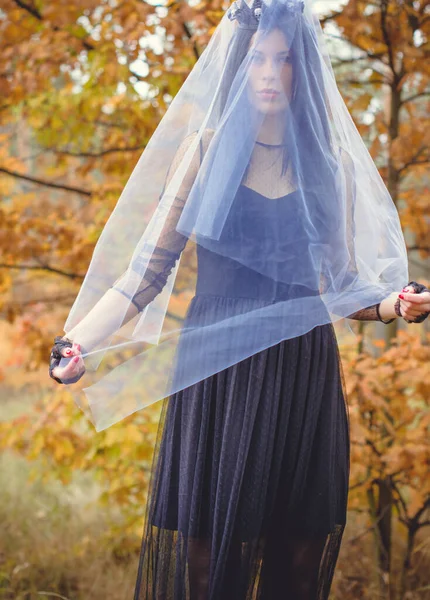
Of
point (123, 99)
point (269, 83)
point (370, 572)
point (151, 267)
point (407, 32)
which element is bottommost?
point (370, 572)

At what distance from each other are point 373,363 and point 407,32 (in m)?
1.38

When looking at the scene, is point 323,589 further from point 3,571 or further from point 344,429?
point 3,571

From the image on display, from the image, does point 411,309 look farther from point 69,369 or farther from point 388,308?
point 69,369

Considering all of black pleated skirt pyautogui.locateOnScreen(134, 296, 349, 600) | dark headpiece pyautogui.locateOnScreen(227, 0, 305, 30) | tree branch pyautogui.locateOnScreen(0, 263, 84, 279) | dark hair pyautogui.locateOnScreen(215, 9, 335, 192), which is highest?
dark headpiece pyautogui.locateOnScreen(227, 0, 305, 30)

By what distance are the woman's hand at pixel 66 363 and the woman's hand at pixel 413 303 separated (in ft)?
2.72

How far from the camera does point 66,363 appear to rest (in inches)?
63.4

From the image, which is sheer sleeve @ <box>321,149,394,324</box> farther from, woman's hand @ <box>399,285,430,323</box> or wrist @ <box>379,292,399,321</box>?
woman's hand @ <box>399,285,430,323</box>

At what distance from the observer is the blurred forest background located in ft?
8.93

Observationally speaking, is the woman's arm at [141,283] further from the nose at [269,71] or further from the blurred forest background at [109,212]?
the blurred forest background at [109,212]

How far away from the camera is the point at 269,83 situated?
1.73 m

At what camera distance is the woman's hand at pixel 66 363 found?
160cm

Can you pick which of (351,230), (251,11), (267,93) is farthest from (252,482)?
(251,11)

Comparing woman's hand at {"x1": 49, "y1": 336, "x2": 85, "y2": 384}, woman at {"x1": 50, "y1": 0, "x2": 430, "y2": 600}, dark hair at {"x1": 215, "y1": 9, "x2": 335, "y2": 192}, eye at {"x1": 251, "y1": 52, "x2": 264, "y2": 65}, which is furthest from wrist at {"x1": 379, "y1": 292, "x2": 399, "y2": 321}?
woman's hand at {"x1": 49, "y1": 336, "x2": 85, "y2": 384}

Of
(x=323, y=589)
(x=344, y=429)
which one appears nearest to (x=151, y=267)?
(x=344, y=429)
